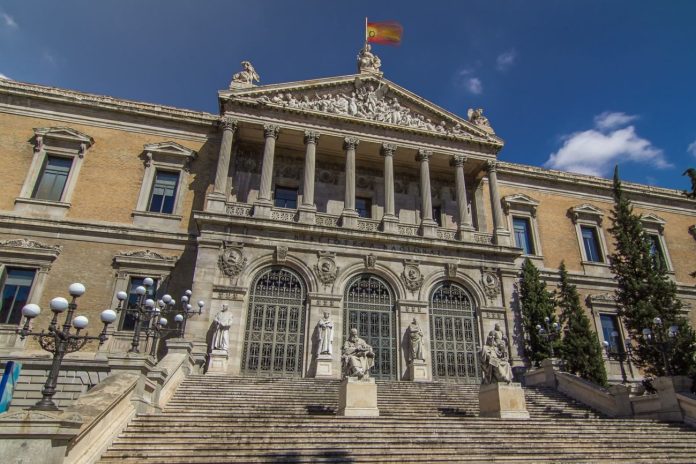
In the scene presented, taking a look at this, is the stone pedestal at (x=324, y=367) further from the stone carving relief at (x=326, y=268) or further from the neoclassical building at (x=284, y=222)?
the stone carving relief at (x=326, y=268)

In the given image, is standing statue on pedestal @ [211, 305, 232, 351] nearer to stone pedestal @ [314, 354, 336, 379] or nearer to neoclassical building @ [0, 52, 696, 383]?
neoclassical building @ [0, 52, 696, 383]

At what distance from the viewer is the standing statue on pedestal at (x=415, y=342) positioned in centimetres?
1698

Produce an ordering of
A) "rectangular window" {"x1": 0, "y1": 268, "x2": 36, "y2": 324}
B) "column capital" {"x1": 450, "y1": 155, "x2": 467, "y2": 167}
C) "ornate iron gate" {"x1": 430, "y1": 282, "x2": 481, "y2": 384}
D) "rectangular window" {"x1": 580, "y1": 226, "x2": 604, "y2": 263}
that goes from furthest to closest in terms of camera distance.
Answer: "rectangular window" {"x1": 580, "y1": 226, "x2": 604, "y2": 263} → "column capital" {"x1": 450, "y1": 155, "x2": 467, "y2": 167} → "ornate iron gate" {"x1": 430, "y1": 282, "x2": 481, "y2": 384} → "rectangular window" {"x1": 0, "y1": 268, "x2": 36, "y2": 324}

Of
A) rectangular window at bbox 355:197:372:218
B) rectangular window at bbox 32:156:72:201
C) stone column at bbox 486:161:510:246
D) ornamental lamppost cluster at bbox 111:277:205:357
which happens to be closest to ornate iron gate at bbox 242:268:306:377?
ornamental lamppost cluster at bbox 111:277:205:357

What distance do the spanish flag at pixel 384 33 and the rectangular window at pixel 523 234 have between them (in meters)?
11.2

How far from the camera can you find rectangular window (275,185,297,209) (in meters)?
21.0

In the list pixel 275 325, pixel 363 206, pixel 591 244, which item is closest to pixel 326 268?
pixel 275 325

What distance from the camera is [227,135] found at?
63.1 ft

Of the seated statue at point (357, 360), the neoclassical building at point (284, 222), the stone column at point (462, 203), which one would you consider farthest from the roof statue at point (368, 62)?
the seated statue at point (357, 360)

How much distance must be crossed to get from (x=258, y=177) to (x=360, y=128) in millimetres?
5103

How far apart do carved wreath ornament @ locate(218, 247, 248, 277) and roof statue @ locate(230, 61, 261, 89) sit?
24.9 feet

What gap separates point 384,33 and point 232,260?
14.7 metres

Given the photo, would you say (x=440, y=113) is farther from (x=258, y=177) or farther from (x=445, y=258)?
(x=258, y=177)

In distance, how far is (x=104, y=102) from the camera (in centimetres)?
2048
